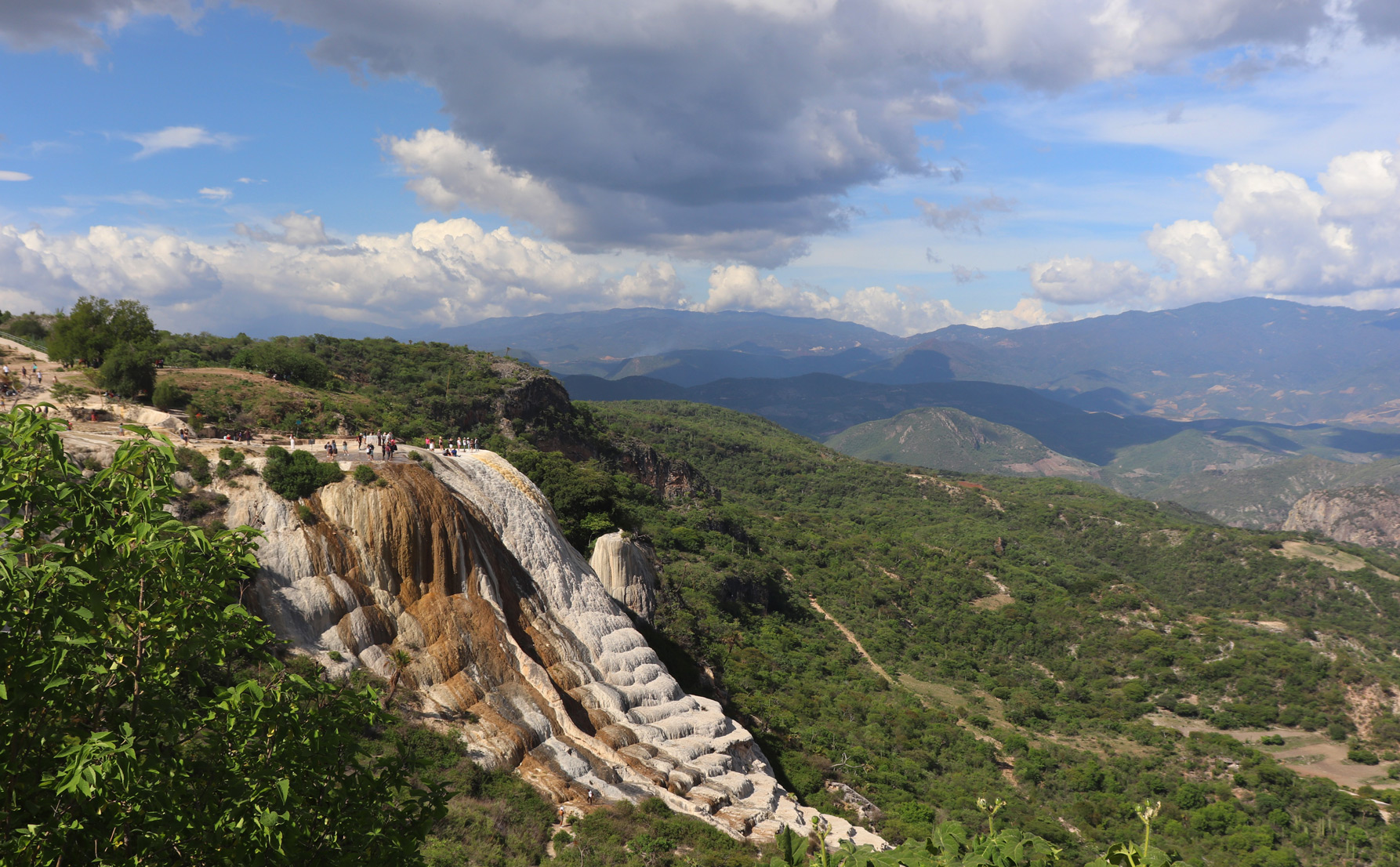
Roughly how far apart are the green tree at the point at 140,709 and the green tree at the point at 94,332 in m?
45.9

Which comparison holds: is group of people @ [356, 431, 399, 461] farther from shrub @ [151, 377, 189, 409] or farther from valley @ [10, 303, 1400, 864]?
shrub @ [151, 377, 189, 409]

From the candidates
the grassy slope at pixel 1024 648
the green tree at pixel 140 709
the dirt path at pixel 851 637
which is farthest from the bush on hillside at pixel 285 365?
the dirt path at pixel 851 637

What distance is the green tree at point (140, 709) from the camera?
535 centimetres

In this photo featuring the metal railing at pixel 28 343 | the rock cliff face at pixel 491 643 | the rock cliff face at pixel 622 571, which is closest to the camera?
the rock cliff face at pixel 491 643

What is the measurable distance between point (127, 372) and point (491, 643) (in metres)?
28.0

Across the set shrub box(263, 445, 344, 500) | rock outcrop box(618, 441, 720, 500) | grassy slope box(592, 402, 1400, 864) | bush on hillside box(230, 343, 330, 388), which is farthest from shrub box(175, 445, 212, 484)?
rock outcrop box(618, 441, 720, 500)

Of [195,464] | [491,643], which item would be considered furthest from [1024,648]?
[195,464]

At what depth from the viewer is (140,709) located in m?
6.30

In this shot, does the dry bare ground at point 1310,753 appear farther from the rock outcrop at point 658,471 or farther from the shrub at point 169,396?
the shrub at point 169,396

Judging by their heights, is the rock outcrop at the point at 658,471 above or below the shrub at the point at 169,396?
below

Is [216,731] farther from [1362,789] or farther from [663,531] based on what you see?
[1362,789]

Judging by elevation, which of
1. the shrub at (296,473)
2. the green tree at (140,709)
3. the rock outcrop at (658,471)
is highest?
the green tree at (140,709)

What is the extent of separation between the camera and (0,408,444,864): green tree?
5352 mm

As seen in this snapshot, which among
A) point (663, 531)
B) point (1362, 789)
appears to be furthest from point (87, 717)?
point (1362, 789)
